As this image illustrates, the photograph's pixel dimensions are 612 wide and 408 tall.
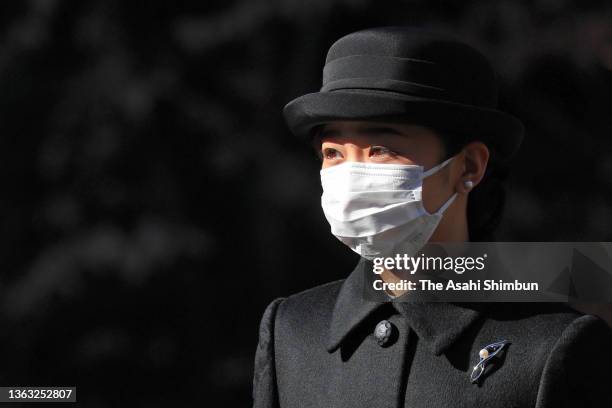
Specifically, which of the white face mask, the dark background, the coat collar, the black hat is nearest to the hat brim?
the black hat

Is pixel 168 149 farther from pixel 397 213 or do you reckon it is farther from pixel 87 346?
pixel 397 213

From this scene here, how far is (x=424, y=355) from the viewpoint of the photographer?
3193mm

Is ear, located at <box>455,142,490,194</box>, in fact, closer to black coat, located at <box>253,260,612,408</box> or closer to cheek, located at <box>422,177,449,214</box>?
cheek, located at <box>422,177,449,214</box>

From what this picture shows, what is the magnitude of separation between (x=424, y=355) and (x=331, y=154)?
530 millimetres

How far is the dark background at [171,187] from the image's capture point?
16.1ft

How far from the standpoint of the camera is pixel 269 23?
493 centimetres

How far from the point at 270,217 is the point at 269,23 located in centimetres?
72

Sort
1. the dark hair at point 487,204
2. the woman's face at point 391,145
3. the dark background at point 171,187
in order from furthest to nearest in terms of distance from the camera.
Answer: the dark background at point 171,187 → the dark hair at point 487,204 → the woman's face at point 391,145

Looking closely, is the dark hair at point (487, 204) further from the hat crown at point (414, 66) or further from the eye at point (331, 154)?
the eye at point (331, 154)

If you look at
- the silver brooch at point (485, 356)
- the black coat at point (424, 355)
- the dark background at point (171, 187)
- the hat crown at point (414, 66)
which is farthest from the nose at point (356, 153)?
the dark background at point (171, 187)

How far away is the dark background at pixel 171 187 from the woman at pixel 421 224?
5.38 feet

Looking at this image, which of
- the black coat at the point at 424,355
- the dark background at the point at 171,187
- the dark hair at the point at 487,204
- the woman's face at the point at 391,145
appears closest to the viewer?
the black coat at the point at 424,355

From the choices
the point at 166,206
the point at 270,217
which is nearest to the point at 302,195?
the point at 270,217

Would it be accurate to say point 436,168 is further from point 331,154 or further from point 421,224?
point 331,154
